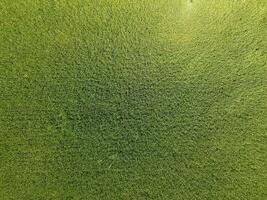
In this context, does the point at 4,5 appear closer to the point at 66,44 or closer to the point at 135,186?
the point at 66,44

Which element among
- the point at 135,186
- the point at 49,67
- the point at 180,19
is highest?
the point at 180,19

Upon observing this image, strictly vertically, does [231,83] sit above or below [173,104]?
above

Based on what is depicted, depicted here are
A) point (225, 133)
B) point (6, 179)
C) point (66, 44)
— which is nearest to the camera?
point (6, 179)

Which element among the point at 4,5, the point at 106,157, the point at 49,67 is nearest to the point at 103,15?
the point at 49,67

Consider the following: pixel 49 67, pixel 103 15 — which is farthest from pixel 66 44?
pixel 103 15

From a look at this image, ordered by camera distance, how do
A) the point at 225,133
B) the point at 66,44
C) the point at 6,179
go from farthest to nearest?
1. the point at 66,44
2. the point at 225,133
3. the point at 6,179

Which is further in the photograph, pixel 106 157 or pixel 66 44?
pixel 66 44
